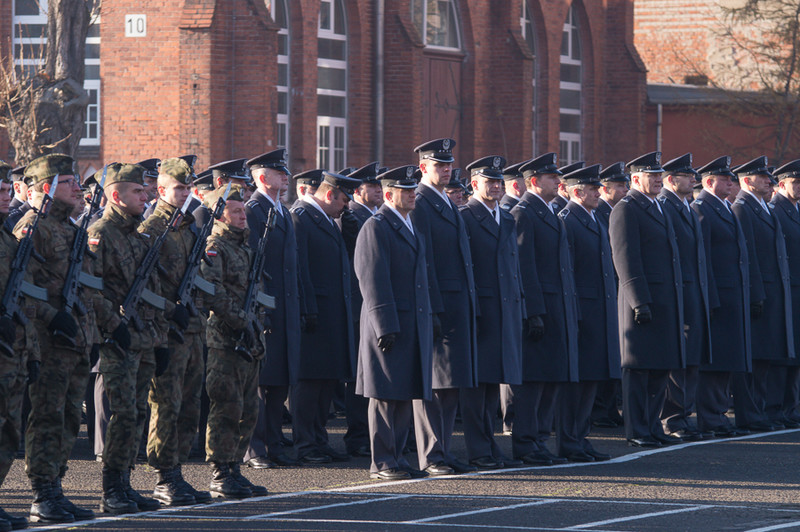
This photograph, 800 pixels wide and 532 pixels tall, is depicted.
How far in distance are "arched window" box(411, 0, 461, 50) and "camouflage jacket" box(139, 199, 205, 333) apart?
21098mm

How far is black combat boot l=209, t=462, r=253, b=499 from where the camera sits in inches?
386

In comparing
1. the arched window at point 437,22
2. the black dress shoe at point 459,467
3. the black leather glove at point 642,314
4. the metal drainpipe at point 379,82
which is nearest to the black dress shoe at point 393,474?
the black dress shoe at point 459,467

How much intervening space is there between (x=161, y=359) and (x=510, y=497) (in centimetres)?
244

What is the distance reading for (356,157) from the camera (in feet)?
95.5

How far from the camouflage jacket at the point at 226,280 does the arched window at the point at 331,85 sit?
18.1 metres

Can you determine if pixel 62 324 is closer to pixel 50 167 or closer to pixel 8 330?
pixel 8 330

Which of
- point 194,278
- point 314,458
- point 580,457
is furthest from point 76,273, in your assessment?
point 580,457

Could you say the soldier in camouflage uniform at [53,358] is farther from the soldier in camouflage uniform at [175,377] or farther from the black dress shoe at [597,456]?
the black dress shoe at [597,456]

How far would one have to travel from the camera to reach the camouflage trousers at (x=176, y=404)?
951cm

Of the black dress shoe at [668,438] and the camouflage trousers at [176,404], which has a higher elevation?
the camouflage trousers at [176,404]

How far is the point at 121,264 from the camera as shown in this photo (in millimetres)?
9250

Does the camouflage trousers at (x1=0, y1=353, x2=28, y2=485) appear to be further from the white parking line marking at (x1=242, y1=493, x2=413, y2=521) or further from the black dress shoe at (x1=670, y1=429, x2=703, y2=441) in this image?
the black dress shoe at (x1=670, y1=429, x2=703, y2=441)

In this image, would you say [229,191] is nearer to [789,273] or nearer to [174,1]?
[789,273]

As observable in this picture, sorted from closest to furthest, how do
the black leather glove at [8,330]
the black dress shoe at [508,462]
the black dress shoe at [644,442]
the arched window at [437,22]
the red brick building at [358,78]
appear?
the black leather glove at [8,330], the black dress shoe at [508,462], the black dress shoe at [644,442], the red brick building at [358,78], the arched window at [437,22]
